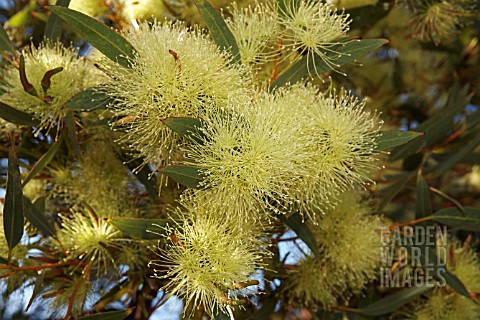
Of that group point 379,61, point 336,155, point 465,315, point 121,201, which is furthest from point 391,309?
point 379,61

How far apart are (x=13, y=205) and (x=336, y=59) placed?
0.70m

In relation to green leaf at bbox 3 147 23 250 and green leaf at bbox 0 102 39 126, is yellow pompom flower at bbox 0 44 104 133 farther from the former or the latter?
green leaf at bbox 3 147 23 250

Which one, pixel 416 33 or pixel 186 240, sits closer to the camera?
pixel 186 240

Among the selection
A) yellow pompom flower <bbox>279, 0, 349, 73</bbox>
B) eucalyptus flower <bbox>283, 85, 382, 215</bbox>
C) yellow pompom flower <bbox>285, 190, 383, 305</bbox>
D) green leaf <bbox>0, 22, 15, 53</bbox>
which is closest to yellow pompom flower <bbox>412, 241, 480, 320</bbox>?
yellow pompom flower <bbox>285, 190, 383, 305</bbox>

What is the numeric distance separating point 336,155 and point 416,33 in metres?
0.93

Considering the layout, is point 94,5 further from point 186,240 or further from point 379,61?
point 379,61

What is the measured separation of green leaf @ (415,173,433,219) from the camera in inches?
62.2

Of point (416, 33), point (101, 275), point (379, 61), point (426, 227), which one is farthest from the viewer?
point (379, 61)

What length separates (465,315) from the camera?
5.37ft

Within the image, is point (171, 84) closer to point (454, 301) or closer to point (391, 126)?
point (454, 301)

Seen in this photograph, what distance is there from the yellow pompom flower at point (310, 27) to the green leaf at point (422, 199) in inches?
19.6

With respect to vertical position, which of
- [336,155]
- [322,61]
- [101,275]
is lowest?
[101,275]

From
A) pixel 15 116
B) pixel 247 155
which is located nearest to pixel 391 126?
pixel 247 155

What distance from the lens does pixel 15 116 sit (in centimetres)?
128
